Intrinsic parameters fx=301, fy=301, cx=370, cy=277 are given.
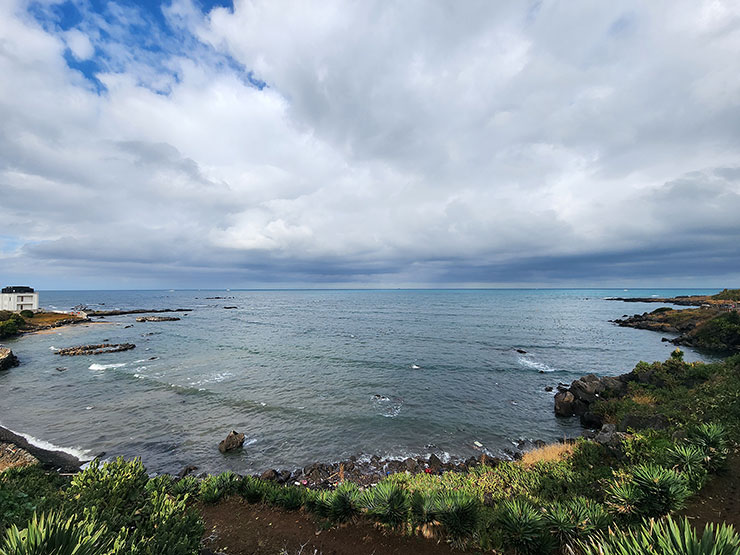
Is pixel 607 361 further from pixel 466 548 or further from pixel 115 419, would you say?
pixel 115 419

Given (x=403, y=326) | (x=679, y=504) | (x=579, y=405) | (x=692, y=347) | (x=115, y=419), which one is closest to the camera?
(x=679, y=504)

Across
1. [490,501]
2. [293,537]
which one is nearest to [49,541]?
[293,537]

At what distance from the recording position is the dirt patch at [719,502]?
739 cm

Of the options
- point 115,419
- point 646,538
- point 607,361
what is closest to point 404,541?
point 646,538

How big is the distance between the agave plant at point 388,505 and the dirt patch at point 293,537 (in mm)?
301

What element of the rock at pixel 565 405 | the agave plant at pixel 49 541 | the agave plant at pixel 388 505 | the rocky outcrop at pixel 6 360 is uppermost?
A: the agave plant at pixel 49 541

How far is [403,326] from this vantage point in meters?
69.2

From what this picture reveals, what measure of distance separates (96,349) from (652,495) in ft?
195

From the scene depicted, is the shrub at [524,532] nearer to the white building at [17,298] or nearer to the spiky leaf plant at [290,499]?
the spiky leaf plant at [290,499]

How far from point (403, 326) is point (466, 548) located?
6193cm

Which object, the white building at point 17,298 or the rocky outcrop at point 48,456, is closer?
the rocky outcrop at point 48,456

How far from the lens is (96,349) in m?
43.6

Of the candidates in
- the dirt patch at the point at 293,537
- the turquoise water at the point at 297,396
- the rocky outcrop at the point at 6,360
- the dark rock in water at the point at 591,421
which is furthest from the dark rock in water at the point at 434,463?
the rocky outcrop at the point at 6,360

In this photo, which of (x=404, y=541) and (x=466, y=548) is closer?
(x=466, y=548)
